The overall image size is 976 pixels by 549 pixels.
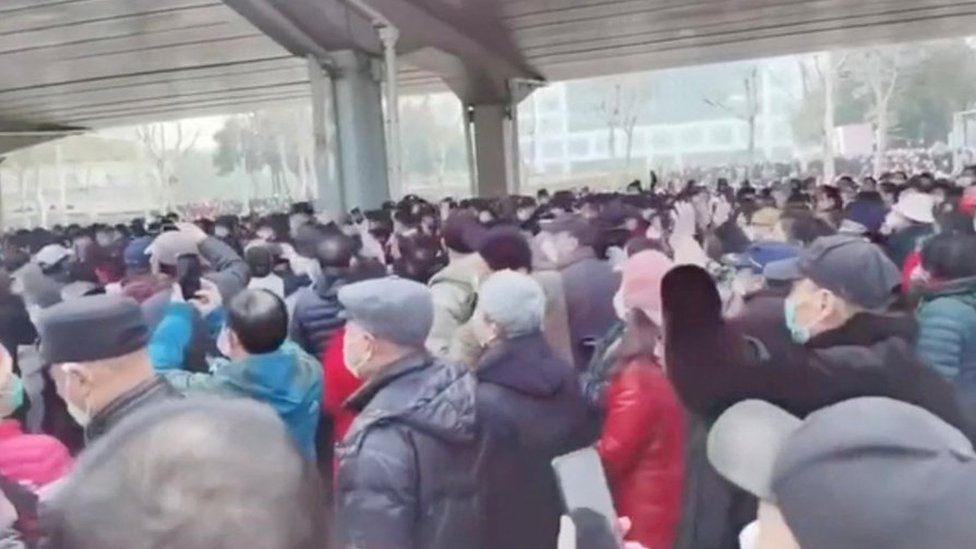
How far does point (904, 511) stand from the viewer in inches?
75.0

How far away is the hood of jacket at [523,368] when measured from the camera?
16.4ft

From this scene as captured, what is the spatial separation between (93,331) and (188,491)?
2.26 meters

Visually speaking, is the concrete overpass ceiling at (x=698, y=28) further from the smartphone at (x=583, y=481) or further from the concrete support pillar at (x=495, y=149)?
the smartphone at (x=583, y=481)

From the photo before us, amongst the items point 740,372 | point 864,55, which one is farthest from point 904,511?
point 864,55

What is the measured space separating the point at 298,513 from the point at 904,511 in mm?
812

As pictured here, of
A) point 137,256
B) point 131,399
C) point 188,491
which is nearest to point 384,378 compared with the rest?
point 131,399

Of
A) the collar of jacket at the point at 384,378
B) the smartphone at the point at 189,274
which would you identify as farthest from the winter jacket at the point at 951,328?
the smartphone at the point at 189,274

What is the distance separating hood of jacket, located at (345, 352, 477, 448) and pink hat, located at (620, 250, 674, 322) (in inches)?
40.6

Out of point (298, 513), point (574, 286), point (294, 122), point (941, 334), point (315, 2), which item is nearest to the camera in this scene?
point (298, 513)

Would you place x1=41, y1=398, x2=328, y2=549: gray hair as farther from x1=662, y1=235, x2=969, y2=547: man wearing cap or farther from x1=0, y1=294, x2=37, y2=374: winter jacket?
x1=0, y1=294, x2=37, y2=374: winter jacket

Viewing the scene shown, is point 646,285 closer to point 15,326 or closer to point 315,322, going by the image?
point 315,322

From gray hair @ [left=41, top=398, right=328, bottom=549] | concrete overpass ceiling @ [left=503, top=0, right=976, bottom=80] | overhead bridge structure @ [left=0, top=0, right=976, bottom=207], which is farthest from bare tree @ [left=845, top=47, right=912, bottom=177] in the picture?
gray hair @ [left=41, top=398, right=328, bottom=549]

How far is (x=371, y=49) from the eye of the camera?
965 inches

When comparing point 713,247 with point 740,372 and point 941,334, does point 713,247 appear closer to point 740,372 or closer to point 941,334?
point 941,334
